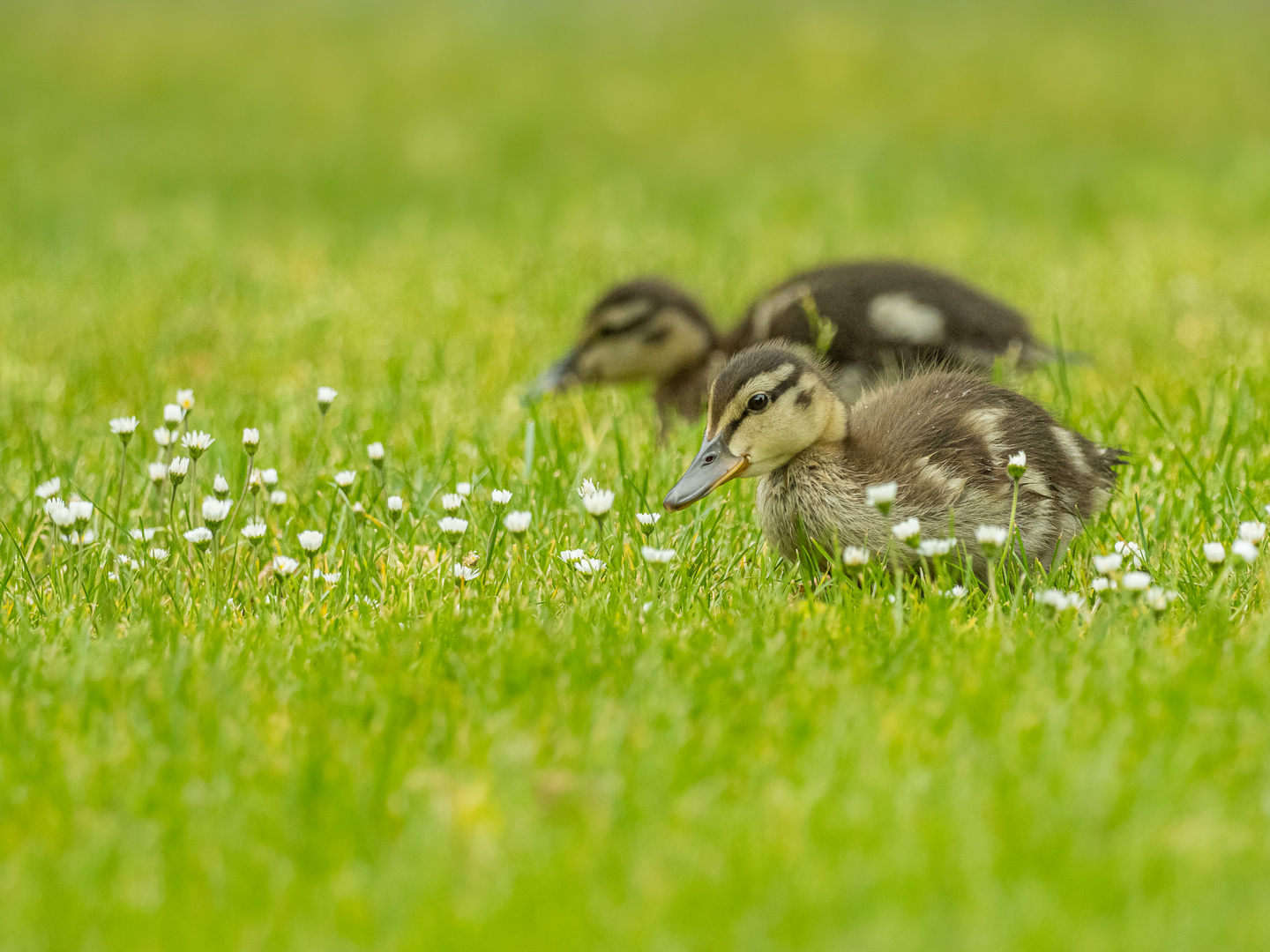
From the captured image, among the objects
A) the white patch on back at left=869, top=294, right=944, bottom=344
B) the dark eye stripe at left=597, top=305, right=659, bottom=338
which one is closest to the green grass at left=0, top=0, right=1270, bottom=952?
the dark eye stripe at left=597, top=305, right=659, bottom=338

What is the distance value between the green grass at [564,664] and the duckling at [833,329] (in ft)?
0.82

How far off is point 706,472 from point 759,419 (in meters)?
0.21

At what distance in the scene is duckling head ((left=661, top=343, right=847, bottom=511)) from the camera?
350 cm

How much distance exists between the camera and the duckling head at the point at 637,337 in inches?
232

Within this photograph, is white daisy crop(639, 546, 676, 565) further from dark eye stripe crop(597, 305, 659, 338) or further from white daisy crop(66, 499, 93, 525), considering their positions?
dark eye stripe crop(597, 305, 659, 338)

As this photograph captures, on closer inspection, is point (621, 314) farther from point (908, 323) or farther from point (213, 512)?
point (213, 512)

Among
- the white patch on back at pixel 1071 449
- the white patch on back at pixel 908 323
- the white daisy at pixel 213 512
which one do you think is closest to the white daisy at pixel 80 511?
the white daisy at pixel 213 512

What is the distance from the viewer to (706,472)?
3.49 meters

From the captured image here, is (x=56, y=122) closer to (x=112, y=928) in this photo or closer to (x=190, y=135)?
(x=190, y=135)

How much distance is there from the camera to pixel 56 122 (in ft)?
45.0

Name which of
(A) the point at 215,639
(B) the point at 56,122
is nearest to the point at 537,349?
(A) the point at 215,639

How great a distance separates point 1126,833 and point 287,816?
142 cm

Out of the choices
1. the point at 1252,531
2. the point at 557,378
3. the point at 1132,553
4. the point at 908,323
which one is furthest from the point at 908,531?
the point at 557,378

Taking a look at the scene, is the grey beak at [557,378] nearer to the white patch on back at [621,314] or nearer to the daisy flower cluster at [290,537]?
the white patch on back at [621,314]
